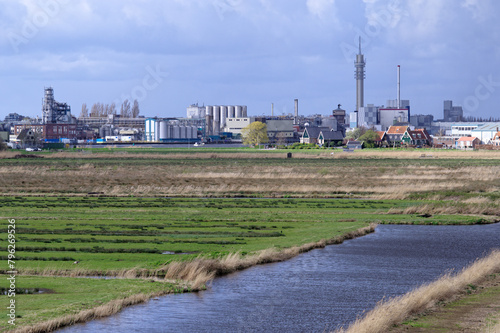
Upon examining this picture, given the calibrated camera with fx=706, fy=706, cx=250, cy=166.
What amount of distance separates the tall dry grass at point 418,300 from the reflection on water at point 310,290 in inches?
47.2

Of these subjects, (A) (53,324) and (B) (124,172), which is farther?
(B) (124,172)

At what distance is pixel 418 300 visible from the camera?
987 inches

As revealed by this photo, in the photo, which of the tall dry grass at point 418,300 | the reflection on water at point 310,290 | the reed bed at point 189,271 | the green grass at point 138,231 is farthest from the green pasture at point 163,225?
the tall dry grass at point 418,300

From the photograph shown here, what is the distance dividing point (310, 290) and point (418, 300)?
Result: 5.13m

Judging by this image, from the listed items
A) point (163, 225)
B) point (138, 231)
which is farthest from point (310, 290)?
point (163, 225)

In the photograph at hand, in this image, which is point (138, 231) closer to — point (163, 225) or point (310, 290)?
point (163, 225)

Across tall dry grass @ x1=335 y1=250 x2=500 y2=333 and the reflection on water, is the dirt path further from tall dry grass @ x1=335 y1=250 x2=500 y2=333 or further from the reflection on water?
the reflection on water

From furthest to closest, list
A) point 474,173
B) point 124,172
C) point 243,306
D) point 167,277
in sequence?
point 124,172, point 474,173, point 167,277, point 243,306

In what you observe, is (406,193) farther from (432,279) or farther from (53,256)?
(53,256)

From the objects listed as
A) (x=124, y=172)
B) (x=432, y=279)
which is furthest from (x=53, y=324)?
(x=124, y=172)

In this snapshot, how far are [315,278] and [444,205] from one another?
2870cm

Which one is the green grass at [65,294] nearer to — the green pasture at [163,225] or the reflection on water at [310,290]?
the reflection on water at [310,290]

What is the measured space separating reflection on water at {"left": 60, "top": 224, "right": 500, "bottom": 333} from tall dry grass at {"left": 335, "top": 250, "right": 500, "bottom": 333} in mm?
1200

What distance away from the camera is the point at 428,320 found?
23.5m
